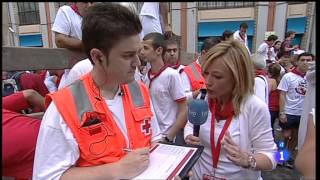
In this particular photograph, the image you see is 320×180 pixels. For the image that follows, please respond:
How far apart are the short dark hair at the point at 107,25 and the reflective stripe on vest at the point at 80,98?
20 cm

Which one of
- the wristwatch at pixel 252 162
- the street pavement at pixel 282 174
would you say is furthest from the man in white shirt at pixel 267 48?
the wristwatch at pixel 252 162

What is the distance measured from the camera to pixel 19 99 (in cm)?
202

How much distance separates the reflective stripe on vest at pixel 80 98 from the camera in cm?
128

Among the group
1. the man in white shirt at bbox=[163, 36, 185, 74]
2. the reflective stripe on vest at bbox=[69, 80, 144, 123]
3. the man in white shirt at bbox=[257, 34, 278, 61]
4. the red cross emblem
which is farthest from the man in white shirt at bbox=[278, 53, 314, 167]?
the reflective stripe on vest at bbox=[69, 80, 144, 123]

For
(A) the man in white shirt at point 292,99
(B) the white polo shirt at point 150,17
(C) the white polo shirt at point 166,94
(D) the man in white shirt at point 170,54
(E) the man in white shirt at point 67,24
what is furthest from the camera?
(A) the man in white shirt at point 292,99

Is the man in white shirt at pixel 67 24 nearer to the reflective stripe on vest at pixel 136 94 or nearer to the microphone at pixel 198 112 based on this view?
the reflective stripe on vest at pixel 136 94

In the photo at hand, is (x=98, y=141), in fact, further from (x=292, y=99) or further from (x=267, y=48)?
(x=267, y=48)

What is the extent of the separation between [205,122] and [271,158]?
1.46 ft

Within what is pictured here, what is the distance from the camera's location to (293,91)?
4.67 m

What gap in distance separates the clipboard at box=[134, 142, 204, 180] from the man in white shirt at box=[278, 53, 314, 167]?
3666mm

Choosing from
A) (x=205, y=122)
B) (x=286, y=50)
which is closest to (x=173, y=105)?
(x=205, y=122)

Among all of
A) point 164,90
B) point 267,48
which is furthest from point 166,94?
point 267,48

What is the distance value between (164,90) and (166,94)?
0.05 meters

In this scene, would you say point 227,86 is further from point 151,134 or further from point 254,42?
point 254,42
